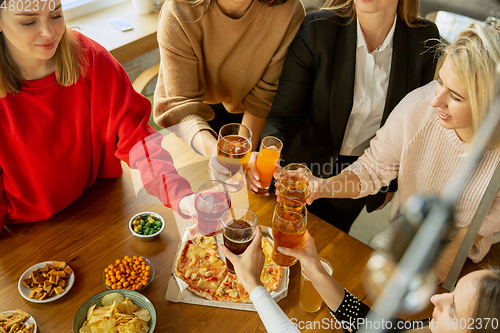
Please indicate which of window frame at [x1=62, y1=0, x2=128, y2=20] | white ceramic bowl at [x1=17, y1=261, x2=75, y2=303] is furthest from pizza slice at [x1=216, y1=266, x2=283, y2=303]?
window frame at [x1=62, y1=0, x2=128, y2=20]

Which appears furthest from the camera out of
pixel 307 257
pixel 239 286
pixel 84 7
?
pixel 84 7

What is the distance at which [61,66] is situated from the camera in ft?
4.29

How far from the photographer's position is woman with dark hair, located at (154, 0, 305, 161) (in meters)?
1.60

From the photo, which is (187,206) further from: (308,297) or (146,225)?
(308,297)

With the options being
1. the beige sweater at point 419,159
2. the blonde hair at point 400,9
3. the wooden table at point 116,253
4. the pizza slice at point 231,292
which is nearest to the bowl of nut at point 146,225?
the wooden table at point 116,253

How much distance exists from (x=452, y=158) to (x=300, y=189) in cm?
51

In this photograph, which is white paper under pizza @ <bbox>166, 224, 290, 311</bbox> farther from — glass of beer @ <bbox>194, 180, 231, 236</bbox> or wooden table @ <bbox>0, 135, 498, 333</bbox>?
glass of beer @ <bbox>194, 180, 231, 236</bbox>

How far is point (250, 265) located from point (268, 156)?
17.1 inches

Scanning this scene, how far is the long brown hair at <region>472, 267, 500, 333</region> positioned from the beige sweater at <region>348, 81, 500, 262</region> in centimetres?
35

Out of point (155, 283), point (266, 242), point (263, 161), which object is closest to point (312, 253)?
point (266, 242)

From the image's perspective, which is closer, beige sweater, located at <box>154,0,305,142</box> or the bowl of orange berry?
the bowl of orange berry

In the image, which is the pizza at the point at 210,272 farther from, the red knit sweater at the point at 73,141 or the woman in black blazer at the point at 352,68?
the woman in black blazer at the point at 352,68

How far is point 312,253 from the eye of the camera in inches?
44.1

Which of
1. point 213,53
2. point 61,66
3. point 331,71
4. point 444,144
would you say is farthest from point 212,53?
point 444,144
